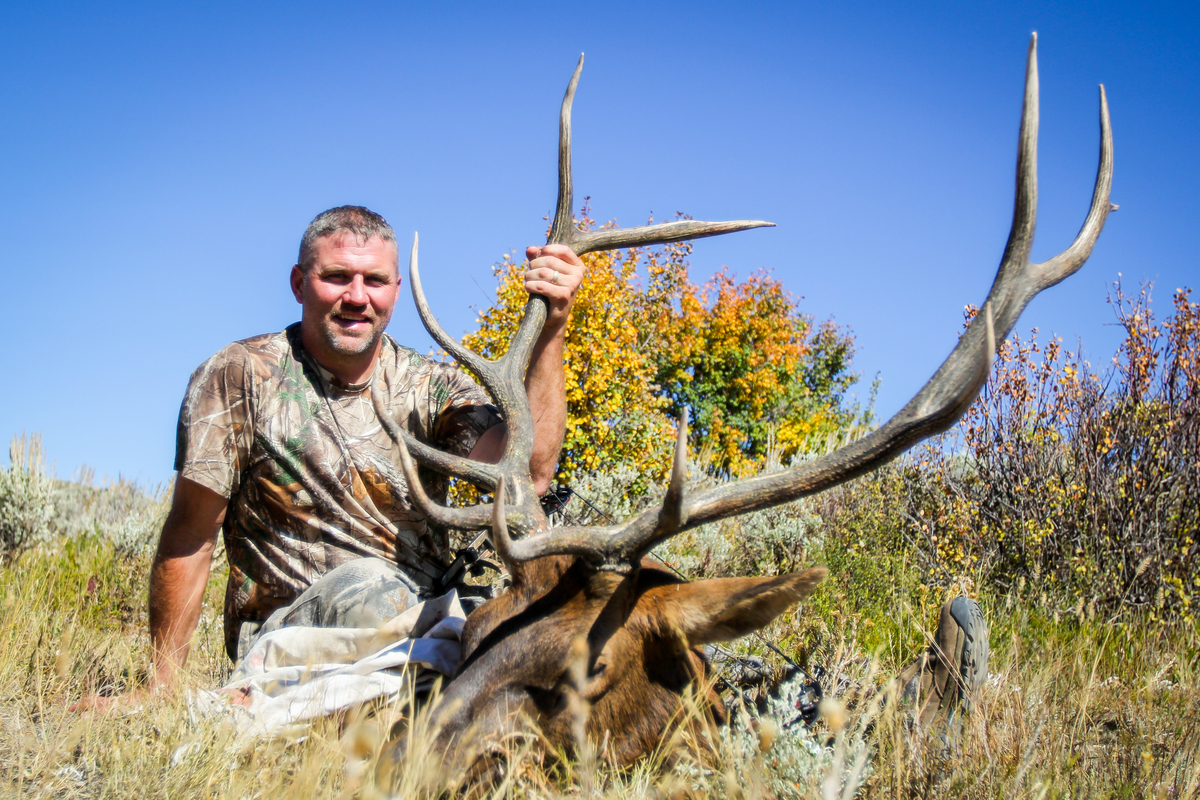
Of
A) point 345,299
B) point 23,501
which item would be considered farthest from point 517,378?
point 23,501

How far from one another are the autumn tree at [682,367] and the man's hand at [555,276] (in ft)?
16.9

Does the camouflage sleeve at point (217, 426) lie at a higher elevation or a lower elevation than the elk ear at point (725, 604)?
higher

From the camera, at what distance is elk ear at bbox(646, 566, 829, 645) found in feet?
7.94

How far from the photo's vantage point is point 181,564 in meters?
3.73

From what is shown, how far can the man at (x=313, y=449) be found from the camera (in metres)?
3.73

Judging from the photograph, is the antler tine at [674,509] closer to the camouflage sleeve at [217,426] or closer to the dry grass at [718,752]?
the dry grass at [718,752]

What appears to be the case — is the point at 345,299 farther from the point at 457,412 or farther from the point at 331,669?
the point at 331,669

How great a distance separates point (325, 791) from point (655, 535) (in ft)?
3.45

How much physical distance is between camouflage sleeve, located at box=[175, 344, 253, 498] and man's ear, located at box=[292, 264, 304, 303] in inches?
18.5

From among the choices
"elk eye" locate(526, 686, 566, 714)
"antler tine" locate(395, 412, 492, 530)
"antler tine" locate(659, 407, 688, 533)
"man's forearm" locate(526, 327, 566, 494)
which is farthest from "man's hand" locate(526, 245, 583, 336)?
"elk eye" locate(526, 686, 566, 714)

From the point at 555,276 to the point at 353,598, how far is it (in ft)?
5.01

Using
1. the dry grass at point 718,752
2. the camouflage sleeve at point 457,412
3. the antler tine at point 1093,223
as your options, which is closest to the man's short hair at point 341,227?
the camouflage sleeve at point 457,412

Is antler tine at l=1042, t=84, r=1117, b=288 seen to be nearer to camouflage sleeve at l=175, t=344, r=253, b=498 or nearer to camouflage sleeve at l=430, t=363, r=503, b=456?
camouflage sleeve at l=430, t=363, r=503, b=456

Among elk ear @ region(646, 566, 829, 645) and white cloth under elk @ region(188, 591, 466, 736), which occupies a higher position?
elk ear @ region(646, 566, 829, 645)
